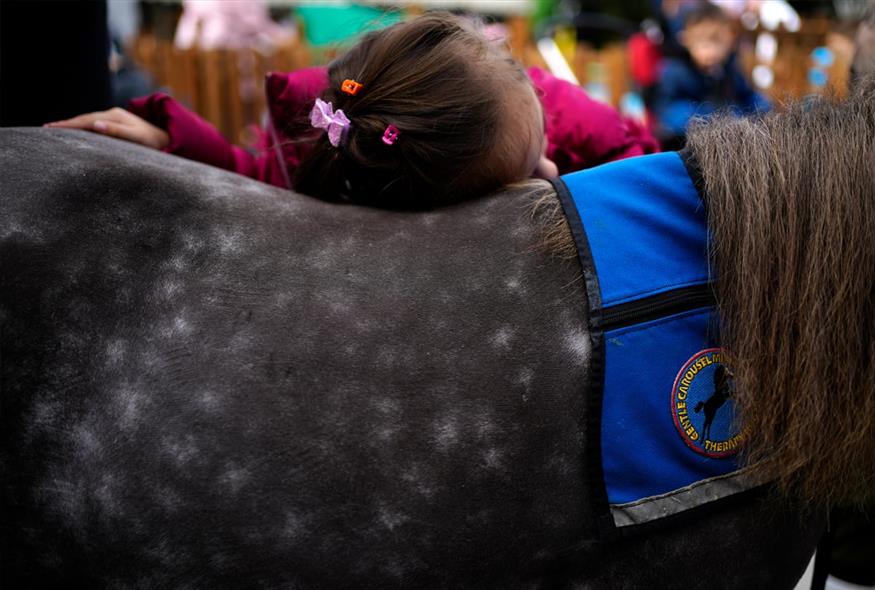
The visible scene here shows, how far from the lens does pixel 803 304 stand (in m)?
0.93

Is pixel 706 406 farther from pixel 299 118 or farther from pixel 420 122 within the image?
pixel 299 118

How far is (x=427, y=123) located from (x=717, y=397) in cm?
49

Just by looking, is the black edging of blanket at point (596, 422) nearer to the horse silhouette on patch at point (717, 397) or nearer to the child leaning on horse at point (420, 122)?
the horse silhouette on patch at point (717, 397)

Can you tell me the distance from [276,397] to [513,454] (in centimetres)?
26

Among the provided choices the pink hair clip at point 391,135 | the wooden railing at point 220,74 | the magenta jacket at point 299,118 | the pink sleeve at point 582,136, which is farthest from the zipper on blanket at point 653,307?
the wooden railing at point 220,74

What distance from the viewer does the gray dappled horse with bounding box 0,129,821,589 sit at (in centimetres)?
90

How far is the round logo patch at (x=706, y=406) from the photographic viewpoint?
36.9 inches

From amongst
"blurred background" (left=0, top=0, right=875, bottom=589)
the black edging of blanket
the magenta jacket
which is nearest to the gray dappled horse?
the black edging of blanket

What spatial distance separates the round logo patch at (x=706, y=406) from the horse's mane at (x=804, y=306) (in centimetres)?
2

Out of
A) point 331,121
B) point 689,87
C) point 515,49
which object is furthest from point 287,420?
point 689,87

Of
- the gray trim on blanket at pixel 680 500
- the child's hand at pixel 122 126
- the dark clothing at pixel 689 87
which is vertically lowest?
the dark clothing at pixel 689 87

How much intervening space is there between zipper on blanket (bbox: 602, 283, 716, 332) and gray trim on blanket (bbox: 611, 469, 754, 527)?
0.64 feet

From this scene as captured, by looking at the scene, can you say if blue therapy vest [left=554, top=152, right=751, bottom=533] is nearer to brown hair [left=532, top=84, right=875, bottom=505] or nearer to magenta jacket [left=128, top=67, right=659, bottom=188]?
brown hair [left=532, top=84, right=875, bottom=505]

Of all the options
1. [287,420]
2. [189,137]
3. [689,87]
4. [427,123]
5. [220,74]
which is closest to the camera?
[287,420]
